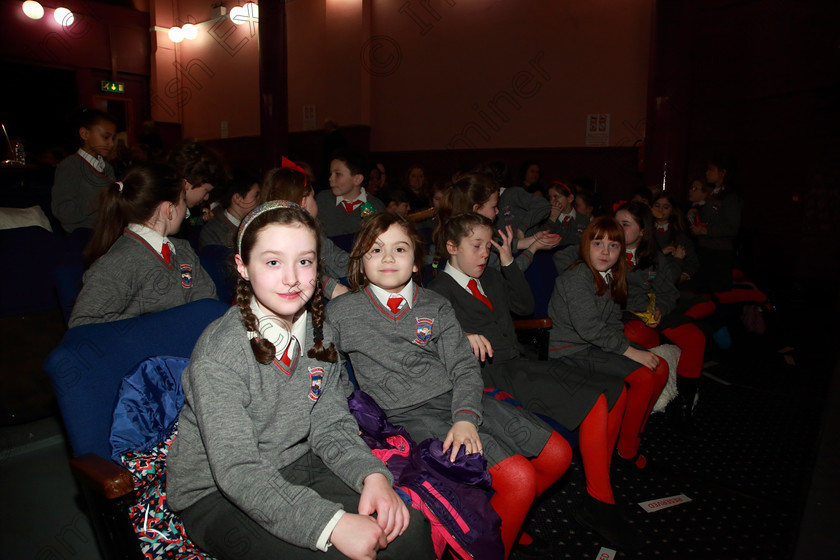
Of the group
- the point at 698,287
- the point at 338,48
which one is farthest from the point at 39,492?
the point at 338,48

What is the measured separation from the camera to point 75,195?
347 centimetres

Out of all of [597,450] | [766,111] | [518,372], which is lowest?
[597,450]

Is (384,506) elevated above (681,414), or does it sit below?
above

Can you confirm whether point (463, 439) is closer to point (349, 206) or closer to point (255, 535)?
point (255, 535)

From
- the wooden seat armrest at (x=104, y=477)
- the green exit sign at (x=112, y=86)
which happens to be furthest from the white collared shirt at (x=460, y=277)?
the green exit sign at (x=112, y=86)

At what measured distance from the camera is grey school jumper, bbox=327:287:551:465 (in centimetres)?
170

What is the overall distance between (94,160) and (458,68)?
5.05 m

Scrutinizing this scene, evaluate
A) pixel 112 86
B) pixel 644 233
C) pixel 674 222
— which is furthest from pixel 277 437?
pixel 112 86

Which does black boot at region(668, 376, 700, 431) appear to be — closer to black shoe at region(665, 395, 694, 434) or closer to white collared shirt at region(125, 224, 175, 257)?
black shoe at region(665, 395, 694, 434)

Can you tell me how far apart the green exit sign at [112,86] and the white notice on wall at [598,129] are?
9.34 meters

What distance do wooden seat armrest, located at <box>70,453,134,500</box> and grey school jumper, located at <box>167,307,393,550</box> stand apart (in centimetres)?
13

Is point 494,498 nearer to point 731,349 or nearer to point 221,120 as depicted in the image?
point 731,349

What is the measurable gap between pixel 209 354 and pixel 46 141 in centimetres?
1144

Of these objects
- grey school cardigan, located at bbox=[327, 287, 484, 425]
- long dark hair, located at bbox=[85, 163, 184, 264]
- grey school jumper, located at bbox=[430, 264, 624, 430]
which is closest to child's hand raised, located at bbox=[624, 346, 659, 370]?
grey school jumper, located at bbox=[430, 264, 624, 430]
